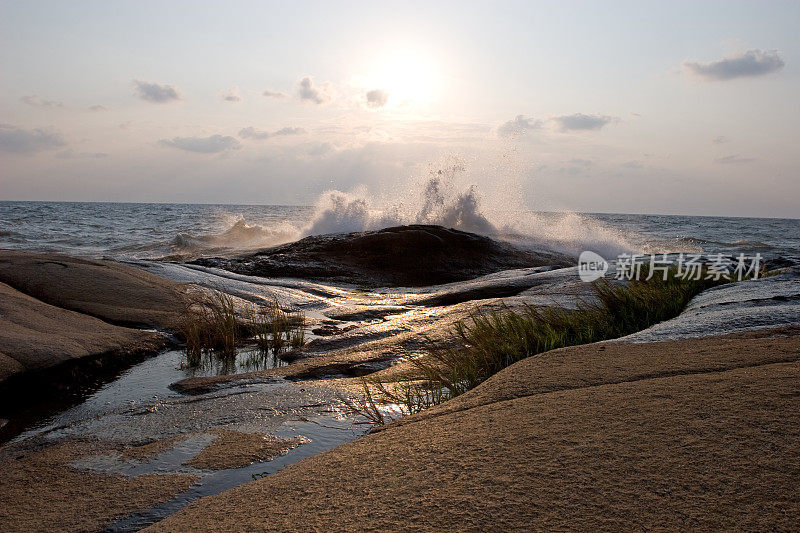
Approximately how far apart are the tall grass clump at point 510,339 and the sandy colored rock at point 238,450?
475mm

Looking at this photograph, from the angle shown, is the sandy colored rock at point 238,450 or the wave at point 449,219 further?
the wave at point 449,219

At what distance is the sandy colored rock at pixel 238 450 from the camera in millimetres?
2730

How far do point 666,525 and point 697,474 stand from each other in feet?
0.84

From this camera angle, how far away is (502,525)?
1399 mm

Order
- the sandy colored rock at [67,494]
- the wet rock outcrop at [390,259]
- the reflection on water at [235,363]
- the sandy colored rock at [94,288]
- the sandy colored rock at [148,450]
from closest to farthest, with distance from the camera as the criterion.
→ 1. the sandy colored rock at [67,494]
2. the sandy colored rock at [148,450]
3. the reflection on water at [235,363]
4. the sandy colored rock at [94,288]
5. the wet rock outcrop at [390,259]

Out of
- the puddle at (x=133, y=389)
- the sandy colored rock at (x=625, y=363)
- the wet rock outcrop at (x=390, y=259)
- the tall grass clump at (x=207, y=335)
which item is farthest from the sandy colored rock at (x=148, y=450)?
the wet rock outcrop at (x=390, y=259)

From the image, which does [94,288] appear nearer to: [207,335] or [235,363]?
[207,335]

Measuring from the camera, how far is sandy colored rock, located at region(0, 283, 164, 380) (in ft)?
13.4

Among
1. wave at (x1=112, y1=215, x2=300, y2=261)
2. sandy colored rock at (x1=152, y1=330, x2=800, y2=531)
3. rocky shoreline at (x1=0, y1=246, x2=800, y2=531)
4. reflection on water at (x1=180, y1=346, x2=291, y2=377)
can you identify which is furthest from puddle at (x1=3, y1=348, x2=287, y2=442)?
wave at (x1=112, y1=215, x2=300, y2=261)

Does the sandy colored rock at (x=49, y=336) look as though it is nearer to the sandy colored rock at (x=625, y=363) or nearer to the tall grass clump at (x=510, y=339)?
the tall grass clump at (x=510, y=339)

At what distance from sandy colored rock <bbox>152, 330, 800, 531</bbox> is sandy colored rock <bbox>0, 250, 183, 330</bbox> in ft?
15.2

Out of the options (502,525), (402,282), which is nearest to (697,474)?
(502,525)

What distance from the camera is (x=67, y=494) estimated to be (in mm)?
2434

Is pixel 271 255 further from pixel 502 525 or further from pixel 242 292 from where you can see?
pixel 502 525
